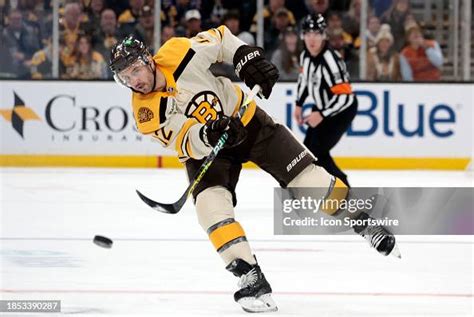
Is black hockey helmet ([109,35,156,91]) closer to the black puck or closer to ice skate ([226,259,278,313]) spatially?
the black puck

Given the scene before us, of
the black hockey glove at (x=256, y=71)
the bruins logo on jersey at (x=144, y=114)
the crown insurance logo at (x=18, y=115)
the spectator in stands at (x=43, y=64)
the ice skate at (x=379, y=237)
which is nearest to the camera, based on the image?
the bruins logo on jersey at (x=144, y=114)

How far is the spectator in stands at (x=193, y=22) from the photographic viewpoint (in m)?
10.0

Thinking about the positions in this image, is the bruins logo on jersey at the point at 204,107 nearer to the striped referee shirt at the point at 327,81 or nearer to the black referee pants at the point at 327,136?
the black referee pants at the point at 327,136

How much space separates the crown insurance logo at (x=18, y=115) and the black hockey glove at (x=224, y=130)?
6079mm

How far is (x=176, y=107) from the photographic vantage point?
4.00 metres

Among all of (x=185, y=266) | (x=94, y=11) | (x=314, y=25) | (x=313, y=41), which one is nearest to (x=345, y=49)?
(x=94, y=11)

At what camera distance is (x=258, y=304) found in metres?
3.89

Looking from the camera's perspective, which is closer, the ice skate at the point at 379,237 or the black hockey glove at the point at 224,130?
the black hockey glove at the point at 224,130

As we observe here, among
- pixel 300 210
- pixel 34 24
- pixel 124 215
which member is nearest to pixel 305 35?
pixel 124 215

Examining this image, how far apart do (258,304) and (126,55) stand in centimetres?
93

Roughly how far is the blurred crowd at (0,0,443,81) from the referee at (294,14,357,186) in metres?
2.86

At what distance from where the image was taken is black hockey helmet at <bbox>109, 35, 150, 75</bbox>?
392 cm

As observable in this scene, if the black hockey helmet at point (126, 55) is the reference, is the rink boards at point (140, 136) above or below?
below

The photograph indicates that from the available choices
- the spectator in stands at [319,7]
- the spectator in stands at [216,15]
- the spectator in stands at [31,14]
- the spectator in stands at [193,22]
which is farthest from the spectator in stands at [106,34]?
the spectator in stands at [319,7]
